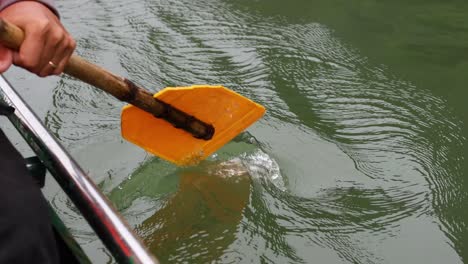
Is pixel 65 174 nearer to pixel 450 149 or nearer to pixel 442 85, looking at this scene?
pixel 450 149

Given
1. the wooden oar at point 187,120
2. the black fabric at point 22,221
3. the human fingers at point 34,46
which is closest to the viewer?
the black fabric at point 22,221

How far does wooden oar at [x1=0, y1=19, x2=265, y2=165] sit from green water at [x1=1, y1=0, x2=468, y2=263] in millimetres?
161

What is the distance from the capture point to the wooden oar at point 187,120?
185 cm

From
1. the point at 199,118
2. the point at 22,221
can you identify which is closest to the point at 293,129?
the point at 199,118

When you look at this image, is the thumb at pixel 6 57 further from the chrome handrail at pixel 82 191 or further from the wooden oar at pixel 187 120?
the wooden oar at pixel 187 120

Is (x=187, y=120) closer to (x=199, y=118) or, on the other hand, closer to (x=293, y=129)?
(x=199, y=118)

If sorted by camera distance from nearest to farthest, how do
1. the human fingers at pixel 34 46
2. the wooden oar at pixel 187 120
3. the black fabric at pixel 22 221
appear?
the black fabric at pixel 22 221 → the human fingers at pixel 34 46 → the wooden oar at pixel 187 120

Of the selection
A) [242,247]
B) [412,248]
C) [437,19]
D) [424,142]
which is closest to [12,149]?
[242,247]

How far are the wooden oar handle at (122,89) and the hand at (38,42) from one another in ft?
0.09

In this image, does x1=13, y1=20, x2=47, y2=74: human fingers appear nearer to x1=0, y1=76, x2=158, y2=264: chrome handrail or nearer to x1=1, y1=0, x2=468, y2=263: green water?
x1=0, y1=76, x2=158, y2=264: chrome handrail

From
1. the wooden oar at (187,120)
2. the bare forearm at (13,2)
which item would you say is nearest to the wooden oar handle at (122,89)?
the wooden oar at (187,120)

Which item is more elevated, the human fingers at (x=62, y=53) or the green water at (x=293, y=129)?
the human fingers at (x=62, y=53)

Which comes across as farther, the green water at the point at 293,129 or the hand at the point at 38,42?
the green water at the point at 293,129

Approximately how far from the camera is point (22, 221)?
0.87m
